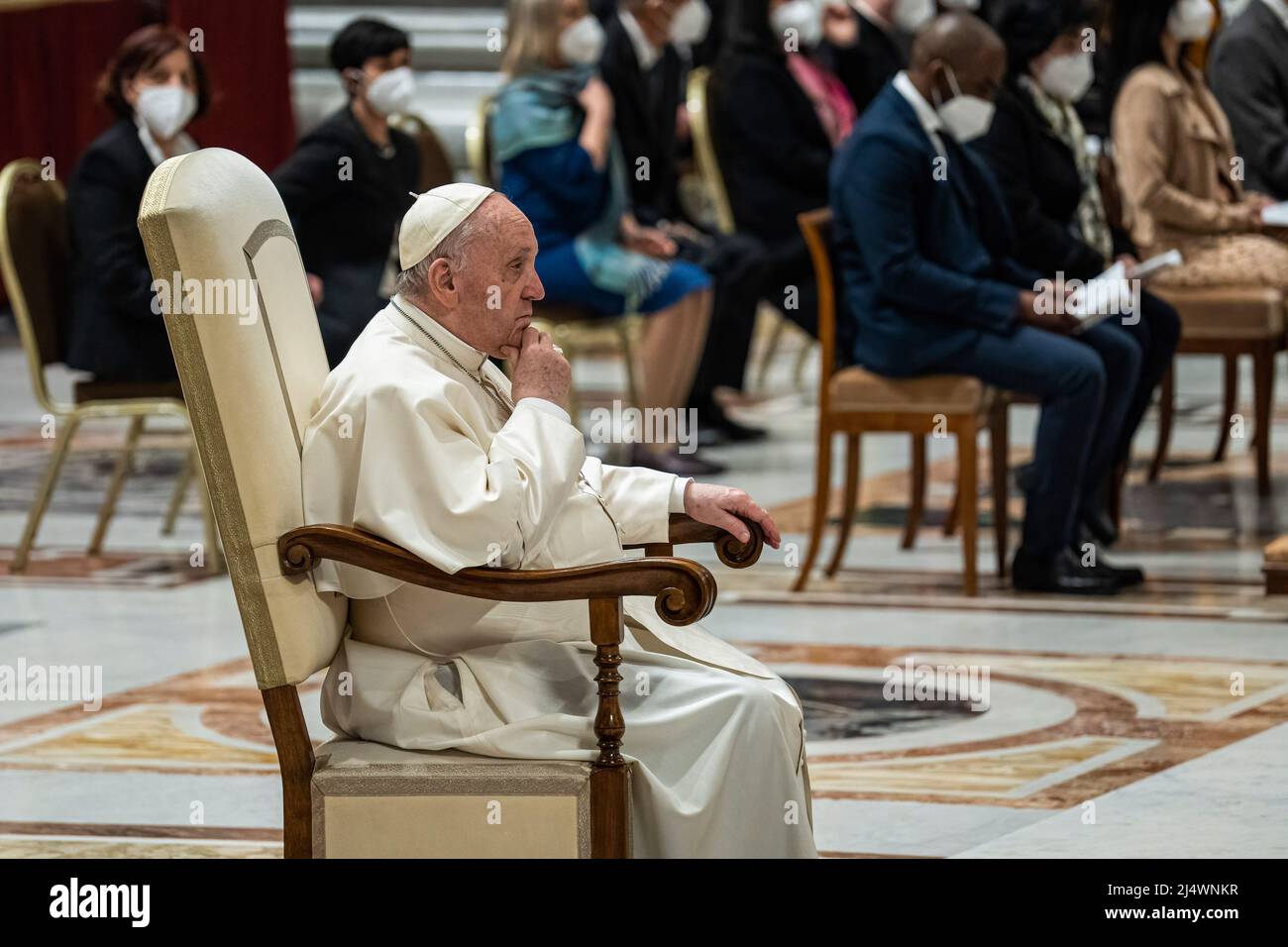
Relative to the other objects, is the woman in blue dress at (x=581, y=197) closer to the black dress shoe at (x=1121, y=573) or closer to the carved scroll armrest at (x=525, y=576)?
the black dress shoe at (x=1121, y=573)

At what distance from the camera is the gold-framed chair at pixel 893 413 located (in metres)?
6.09

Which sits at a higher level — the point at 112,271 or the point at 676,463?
the point at 112,271

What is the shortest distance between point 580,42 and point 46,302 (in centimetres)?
237

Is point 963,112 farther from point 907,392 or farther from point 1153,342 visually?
point 1153,342

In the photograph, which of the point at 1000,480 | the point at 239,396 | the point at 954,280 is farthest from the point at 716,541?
the point at 1000,480

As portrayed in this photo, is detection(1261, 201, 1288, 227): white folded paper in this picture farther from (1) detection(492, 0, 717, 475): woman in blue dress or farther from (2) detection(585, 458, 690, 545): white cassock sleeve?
(2) detection(585, 458, 690, 545): white cassock sleeve

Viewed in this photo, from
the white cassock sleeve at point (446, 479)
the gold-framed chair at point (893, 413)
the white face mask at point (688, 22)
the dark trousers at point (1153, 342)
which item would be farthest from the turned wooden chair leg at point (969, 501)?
the white face mask at point (688, 22)

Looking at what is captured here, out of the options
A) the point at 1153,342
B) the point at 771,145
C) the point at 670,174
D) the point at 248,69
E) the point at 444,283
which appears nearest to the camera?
the point at 444,283

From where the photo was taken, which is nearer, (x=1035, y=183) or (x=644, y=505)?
(x=644, y=505)

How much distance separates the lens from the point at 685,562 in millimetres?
3057

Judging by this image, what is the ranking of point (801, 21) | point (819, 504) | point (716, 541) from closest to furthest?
point (716, 541)
point (819, 504)
point (801, 21)

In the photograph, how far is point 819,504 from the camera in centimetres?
649

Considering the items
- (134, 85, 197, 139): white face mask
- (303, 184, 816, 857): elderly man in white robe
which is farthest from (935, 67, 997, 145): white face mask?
(303, 184, 816, 857): elderly man in white robe

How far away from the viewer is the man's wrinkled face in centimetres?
325
